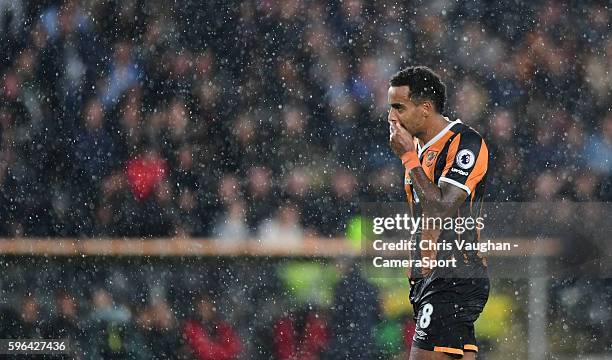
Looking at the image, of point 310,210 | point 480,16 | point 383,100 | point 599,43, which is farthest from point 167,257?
point 599,43

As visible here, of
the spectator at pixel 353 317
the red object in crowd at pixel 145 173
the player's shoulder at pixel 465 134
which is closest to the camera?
the player's shoulder at pixel 465 134

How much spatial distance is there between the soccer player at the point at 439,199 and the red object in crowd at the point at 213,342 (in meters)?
1.22

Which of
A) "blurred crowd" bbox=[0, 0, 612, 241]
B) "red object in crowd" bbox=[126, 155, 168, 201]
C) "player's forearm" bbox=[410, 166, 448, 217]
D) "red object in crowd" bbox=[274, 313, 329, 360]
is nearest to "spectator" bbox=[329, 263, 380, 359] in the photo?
"red object in crowd" bbox=[274, 313, 329, 360]

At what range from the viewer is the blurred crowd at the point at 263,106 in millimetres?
3035

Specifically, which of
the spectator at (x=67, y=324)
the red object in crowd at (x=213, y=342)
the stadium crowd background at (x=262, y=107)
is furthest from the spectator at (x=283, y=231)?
the spectator at (x=67, y=324)

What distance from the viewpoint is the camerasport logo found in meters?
1.87

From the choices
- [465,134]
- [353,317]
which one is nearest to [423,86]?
[465,134]

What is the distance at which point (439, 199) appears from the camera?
1.85 meters

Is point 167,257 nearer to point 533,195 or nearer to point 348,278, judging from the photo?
point 348,278

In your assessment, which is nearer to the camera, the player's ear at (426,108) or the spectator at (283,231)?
the player's ear at (426,108)

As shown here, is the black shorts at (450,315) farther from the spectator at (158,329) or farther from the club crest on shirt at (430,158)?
the spectator at (158,329)

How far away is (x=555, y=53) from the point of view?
3055 mm

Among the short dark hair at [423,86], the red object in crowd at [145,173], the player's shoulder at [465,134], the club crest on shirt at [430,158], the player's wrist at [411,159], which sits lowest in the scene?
the player's wrist at [411,159]

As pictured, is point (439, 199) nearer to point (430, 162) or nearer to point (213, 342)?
point (430, 162)
